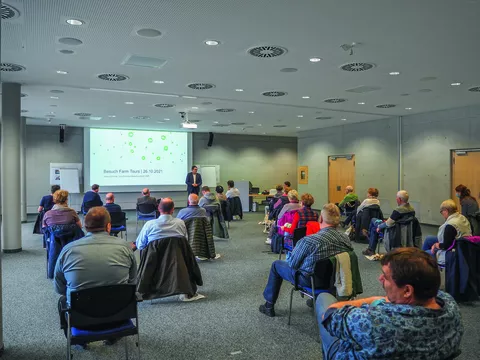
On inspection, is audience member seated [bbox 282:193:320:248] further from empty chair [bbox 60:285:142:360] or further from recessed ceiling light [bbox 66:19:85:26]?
recessed ceiling light [bbox 66:19:85:26]

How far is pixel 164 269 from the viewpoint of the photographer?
14.1 ft

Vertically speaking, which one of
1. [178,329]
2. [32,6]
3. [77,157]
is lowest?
[178,329]

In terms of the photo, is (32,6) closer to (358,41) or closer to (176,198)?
(358,41)

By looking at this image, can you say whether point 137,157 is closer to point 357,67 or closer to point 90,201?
point 90,201

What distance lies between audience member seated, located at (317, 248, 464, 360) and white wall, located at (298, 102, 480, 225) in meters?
10.1

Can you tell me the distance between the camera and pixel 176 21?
442 centimetres

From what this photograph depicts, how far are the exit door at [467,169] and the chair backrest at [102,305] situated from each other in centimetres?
1025

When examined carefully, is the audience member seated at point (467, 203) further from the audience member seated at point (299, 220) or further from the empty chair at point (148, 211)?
the empty chair at point (148, 211)

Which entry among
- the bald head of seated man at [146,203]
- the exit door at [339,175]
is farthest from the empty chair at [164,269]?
the exit door at [339,175]

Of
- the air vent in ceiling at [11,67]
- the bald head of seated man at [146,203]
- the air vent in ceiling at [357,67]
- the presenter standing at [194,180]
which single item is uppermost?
the air vent in ceiling at [11,67]

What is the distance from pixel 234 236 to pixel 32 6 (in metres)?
6.38

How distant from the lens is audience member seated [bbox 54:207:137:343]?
2760 mm

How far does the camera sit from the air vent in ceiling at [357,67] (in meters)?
6.21

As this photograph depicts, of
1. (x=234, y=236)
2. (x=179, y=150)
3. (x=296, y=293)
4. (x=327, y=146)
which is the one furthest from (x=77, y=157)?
(x=296, y=293)
